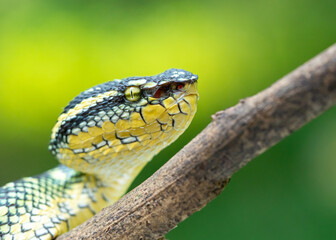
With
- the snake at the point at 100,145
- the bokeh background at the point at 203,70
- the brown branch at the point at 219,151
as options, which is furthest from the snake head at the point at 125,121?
the bokeh background at the point at 203,70

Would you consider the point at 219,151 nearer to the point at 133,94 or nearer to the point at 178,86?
the point at 178,86

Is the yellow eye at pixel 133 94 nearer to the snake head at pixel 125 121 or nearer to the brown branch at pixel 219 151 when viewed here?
the snake head at pixel 125 121

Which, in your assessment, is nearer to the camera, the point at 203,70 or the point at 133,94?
the point at 133,94

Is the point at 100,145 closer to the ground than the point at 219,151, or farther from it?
farther from it

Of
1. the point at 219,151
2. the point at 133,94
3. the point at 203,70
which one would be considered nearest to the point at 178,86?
the point at 133,94

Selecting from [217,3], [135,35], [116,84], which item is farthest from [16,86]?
[116,84]
